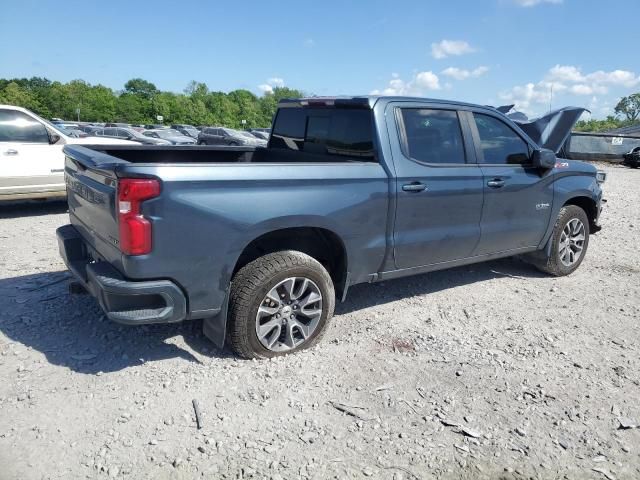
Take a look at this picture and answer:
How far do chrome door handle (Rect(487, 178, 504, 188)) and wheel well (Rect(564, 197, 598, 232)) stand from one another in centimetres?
145

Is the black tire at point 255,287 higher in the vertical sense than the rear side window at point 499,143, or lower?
lower

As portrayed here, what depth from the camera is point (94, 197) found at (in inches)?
130

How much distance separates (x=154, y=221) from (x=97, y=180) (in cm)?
67

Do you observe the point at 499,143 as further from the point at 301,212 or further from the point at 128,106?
the point at 128,106

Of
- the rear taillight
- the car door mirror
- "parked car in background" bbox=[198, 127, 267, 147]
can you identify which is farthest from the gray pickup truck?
"parked car in background" bbox=[198, 127, 267, 147]

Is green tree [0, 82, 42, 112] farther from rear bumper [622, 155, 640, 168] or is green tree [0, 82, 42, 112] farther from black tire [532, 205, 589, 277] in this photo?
black tire [532, 205, 589, 277]

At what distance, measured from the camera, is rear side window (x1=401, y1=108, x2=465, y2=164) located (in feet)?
13.2

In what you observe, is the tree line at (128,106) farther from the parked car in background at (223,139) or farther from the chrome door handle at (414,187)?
the chrome door handle at (414,187)

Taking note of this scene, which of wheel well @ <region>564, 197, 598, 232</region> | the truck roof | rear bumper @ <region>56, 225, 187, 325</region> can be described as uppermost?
the truck roof

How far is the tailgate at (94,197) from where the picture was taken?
9.85 ft

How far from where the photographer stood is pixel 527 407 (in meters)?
3.08

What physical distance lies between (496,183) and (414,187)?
1064mm

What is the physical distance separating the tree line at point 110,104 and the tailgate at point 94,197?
7659 centimetres

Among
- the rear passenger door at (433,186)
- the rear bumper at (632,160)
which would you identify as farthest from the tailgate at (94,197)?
the rear bumper at (632,160)
